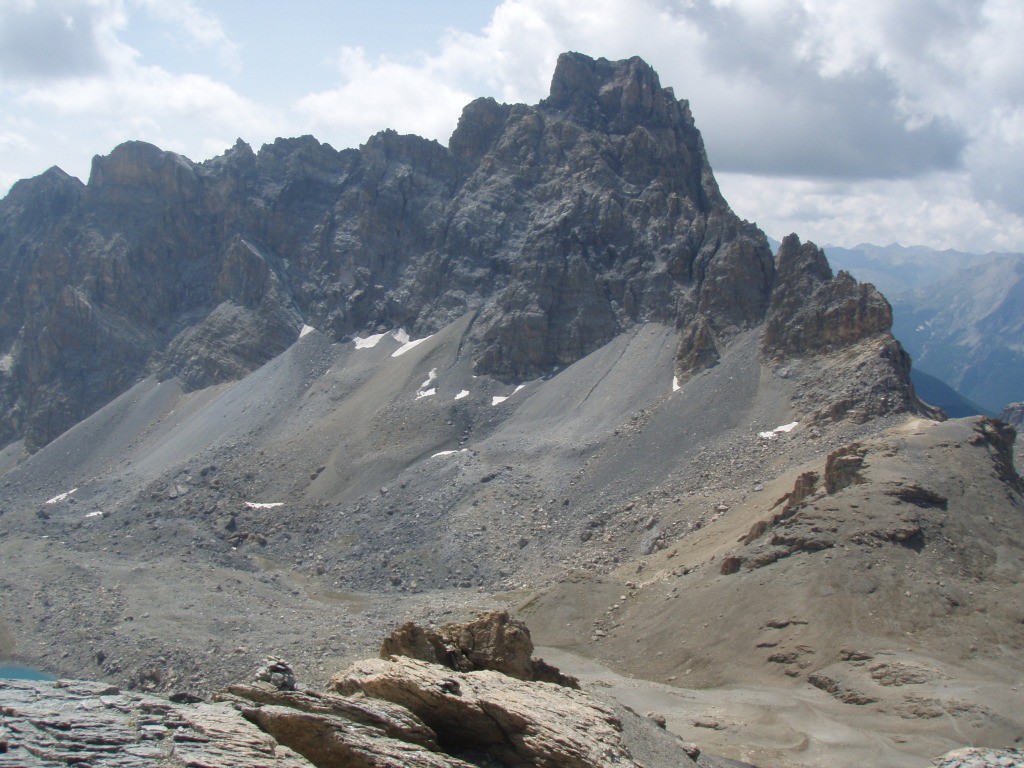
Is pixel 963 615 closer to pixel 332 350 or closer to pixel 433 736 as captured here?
pixel 433 736

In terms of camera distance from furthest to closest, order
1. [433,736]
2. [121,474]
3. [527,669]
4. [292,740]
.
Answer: [121,474] < [527,669] < [433,736] < [292,740]

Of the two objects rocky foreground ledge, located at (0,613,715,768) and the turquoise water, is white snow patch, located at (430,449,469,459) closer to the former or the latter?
the turquoise water

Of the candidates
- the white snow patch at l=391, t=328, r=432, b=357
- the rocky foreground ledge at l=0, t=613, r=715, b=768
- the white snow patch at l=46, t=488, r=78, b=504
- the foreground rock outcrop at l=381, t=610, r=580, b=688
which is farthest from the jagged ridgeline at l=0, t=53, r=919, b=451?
the rocky foreground ledge at l=0, t=613, r=715, b=768

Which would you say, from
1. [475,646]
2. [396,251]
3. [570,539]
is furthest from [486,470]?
[475,646]

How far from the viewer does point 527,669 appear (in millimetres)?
26938

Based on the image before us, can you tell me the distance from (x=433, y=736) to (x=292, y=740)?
3.22 m

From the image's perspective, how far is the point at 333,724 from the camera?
17.9 metres

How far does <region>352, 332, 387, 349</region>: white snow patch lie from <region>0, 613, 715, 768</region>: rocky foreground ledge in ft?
312

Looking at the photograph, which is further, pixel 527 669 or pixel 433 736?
pixel 527 669

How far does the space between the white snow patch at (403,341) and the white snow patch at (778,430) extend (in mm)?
50792

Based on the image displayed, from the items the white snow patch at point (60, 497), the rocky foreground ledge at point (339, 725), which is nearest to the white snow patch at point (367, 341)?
the white snow patch at point (60, 497)

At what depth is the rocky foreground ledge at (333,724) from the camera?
15625 mm

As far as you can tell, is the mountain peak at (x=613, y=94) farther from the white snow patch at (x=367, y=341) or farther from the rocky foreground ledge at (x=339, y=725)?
the rocky foreground ledge at (x=339, y=725)

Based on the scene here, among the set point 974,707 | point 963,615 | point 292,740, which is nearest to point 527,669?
point 292,740
